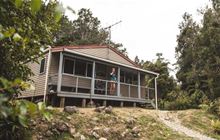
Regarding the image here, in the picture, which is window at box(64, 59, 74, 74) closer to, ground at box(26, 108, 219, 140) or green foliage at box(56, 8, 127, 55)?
ground at box(26, 108, 219, 140)

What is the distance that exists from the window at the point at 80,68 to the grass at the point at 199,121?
22.9ft

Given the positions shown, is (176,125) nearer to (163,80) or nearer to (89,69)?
(89,69)

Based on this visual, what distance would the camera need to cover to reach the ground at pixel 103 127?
961 centimetres

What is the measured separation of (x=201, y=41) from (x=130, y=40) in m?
25.8

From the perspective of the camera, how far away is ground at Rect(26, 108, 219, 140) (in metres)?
9.61

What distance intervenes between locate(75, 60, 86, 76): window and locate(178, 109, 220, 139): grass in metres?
6.99

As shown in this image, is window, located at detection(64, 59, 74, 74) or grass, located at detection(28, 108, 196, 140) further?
window, located at detection(64, 59, 74, 74)

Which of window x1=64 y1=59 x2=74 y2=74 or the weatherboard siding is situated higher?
the weatherboard siding

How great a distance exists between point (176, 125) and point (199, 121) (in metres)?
2.04

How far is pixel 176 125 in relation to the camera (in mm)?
14594

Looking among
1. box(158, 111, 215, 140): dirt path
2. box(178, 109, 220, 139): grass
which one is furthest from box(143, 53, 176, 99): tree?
box(158, 111, 215, 140): dirt path

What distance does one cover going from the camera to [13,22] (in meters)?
5.72

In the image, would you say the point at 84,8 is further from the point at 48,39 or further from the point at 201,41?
the point at 48,39

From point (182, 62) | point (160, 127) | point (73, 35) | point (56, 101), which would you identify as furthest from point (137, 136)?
point (73, 35)
